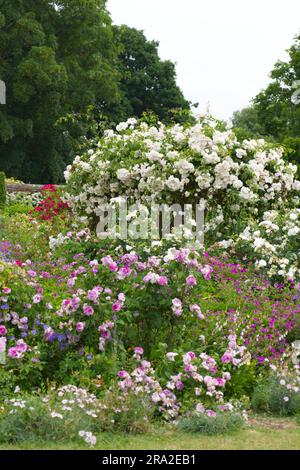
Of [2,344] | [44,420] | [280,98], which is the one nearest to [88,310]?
[2,344]

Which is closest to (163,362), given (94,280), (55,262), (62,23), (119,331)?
(119,331)

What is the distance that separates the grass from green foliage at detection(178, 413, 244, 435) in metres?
0.06

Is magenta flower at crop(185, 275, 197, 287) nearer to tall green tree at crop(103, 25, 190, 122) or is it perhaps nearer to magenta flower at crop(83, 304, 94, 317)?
magenta flower at crop(83, 304, 94, 317)

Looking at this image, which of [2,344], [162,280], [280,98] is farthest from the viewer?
[280,98]

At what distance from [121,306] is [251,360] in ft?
4.37

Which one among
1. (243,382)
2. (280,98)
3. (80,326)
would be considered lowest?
(243,382)

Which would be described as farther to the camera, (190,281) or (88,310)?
(190,281)

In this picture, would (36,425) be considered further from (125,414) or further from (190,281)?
(190,281)

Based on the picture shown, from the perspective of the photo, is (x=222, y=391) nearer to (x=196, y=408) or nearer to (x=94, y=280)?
(x=196, y=408)

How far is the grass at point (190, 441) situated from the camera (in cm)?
426

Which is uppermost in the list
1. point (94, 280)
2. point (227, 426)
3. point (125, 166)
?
point (125, 166)

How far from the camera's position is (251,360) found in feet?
19.7

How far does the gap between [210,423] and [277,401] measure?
0.82 m

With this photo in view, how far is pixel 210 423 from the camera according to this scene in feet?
15.4
